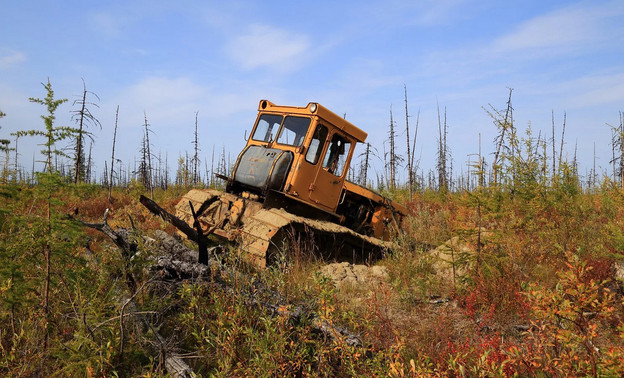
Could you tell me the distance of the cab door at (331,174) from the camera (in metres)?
8.14

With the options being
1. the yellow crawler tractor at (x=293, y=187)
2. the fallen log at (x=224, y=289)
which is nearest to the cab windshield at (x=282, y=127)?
the yellow crawler tractor at (x=293, y=187)

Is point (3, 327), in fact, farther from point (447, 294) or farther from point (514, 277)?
point (514, 277)

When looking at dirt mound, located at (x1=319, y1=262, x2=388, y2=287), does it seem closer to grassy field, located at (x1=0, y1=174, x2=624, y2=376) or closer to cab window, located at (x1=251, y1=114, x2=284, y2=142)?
grassy field, located at (x1=0, y1=174, x2=624, y2=376)

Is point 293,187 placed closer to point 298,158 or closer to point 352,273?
point 298,158

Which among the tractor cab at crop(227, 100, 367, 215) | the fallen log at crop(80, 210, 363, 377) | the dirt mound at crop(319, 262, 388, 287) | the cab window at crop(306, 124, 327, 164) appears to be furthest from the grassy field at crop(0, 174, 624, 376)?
the cab window at crop(306, 124, 327, 164)

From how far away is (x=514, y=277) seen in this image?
550cm

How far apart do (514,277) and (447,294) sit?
898 mm

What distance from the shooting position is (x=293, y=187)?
766 centimetres

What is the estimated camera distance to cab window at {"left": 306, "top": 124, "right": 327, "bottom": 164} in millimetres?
7965

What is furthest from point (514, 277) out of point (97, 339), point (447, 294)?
point (97, 339)

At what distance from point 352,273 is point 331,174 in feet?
7.55

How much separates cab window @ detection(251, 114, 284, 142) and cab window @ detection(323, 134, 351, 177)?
1.18 meters

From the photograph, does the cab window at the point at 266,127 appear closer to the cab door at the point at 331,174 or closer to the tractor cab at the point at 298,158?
the tractor cab at the point at 298,158

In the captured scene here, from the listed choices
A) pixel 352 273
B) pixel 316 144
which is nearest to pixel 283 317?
pixel 352 273
